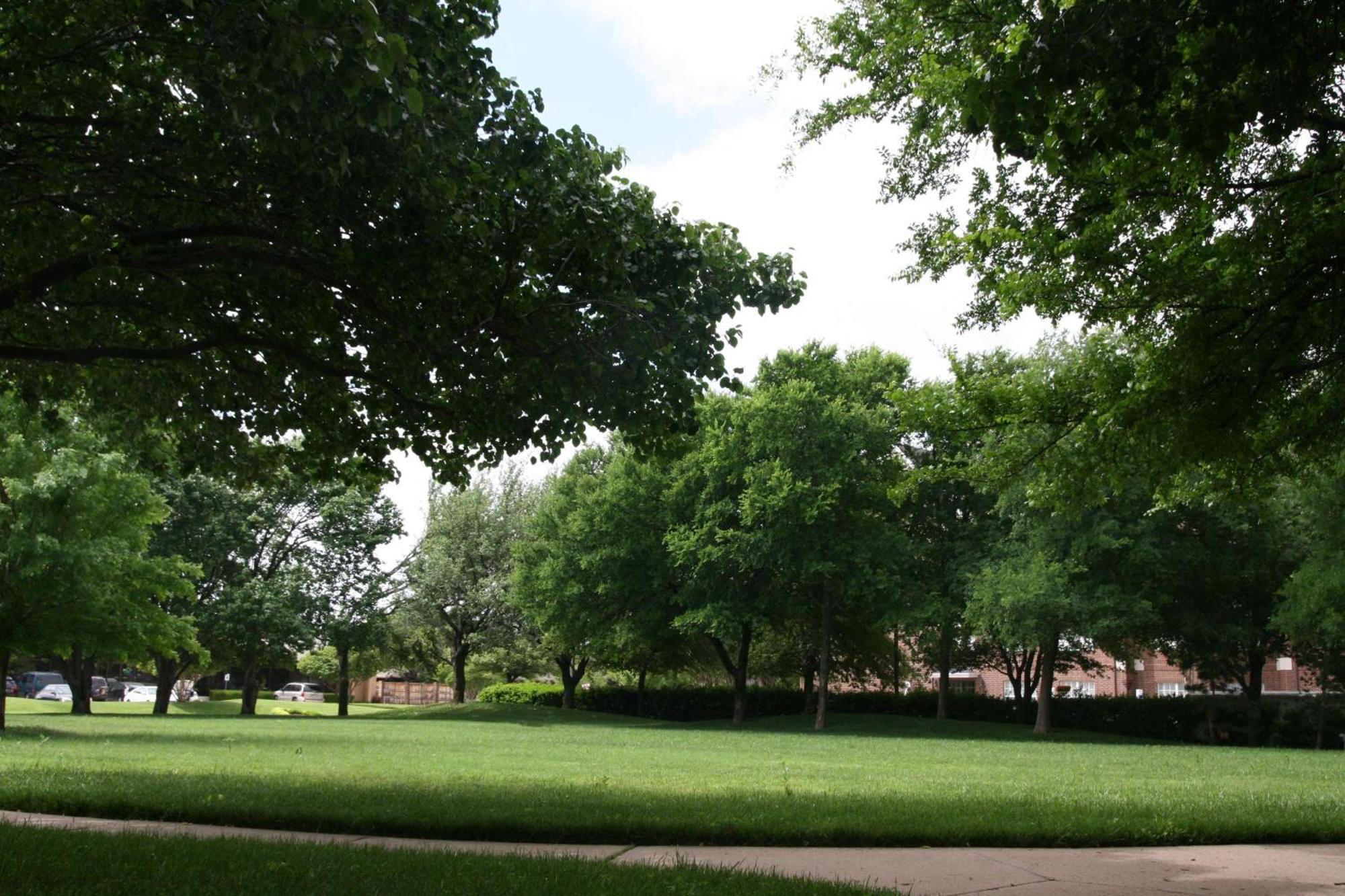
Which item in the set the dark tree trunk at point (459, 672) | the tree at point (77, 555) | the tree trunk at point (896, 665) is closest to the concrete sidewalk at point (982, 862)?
the tree at point (77, 555)

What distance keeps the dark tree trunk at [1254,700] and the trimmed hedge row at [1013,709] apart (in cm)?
35

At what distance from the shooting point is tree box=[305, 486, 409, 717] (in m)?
48.4

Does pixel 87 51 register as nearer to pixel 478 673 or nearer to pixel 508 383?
pixel 508 383

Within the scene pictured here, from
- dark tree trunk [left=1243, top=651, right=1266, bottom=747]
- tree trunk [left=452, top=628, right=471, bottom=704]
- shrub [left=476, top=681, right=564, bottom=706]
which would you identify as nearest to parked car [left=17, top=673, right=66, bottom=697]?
tree trunk [left=452, top=628, right=471, bottom=704]

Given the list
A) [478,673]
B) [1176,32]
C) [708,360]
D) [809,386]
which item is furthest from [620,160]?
[478,673]

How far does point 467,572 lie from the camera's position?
175ft

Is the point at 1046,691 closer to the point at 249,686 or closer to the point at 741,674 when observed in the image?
the point at 741,674

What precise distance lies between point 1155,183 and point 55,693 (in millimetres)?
67269

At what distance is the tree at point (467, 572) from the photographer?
5266cm

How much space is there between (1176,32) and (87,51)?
7.02m

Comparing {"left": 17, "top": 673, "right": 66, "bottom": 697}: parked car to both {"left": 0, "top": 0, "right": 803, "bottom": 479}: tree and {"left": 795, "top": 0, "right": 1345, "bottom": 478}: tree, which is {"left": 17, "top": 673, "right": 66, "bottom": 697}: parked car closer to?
{"left": 0, "top": 0, "right": 803, "bottom": 479}: tree

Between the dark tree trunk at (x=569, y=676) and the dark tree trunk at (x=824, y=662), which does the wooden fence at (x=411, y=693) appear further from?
the dark tree trunk at (x=824, y=662)

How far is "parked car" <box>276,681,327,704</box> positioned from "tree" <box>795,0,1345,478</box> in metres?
71.9

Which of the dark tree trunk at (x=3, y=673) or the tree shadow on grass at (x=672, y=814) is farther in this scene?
the dark tree trunk at (x=3, y=673)
